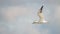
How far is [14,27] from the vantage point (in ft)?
11.2

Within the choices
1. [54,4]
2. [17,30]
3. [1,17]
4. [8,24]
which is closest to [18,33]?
[17,30]

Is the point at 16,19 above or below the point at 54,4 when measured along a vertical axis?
below

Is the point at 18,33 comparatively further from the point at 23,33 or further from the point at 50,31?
the point at 50,31

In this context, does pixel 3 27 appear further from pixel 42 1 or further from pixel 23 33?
pixel 42 1

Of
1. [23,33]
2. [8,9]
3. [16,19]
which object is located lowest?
[23,33]

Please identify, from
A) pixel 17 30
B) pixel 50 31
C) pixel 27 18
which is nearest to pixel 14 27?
pixel 17 30

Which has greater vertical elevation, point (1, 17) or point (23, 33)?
point (1, 17)

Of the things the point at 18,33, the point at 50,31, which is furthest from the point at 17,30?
the point at 50,31

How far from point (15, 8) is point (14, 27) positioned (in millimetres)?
411

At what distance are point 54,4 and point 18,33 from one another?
101 centimetres

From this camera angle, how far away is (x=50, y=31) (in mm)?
3438

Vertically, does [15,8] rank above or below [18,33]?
above

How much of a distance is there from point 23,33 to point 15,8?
1.86 ft

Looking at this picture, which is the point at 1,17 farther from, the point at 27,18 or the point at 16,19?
the point at 27,18
